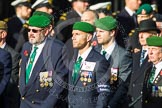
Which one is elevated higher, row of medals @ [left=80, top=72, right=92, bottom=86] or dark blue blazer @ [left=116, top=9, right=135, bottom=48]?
dark blue blazer @ [left=116, top=9, right=135, bottom=48]

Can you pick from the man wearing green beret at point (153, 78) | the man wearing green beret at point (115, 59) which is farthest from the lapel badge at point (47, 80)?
the man wearing green beret at point (153, 78)

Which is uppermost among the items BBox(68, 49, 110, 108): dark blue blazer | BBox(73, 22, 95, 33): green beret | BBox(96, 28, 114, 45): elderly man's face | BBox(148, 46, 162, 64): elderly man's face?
BBox(73, 22, 95, 33): green beret

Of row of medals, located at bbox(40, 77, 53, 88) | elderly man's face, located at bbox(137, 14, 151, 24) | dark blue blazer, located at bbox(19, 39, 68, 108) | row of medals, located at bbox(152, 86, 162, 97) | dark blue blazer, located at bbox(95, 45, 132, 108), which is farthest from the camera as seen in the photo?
elderly man's face, located at bbox(137, 14, 151, 24)

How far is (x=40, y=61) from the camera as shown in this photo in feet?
36.0

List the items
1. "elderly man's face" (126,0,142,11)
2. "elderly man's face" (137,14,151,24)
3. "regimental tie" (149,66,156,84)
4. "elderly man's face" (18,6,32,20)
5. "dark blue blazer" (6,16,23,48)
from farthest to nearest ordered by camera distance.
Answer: "elderly man's face" (18,6,32,20), "dark blue blazer" (6,16,23,48), "elderly man's face" (126,0,142,11), "elderly man's face" (137,14,151,24), "regimental tie" (149,66,156,84)

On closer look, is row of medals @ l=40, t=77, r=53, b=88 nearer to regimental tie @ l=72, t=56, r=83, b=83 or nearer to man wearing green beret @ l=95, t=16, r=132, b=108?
regimental tie @ l=72, t=56, r=83, b=83

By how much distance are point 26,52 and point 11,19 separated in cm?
425

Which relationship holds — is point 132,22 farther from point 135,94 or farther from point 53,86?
point 53,86

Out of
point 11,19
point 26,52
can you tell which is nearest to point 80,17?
point 11,19

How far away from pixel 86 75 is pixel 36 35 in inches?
37.9

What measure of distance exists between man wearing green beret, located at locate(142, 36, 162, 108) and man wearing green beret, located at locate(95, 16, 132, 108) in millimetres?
354

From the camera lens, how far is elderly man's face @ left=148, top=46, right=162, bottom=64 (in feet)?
36.5

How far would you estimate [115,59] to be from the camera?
1150cm

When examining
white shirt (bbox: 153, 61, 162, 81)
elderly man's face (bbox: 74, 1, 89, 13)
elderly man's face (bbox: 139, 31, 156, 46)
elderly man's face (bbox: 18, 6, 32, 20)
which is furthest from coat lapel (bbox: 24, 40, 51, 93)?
elderly man's face (bbox: 18, 6, 32, 20)
